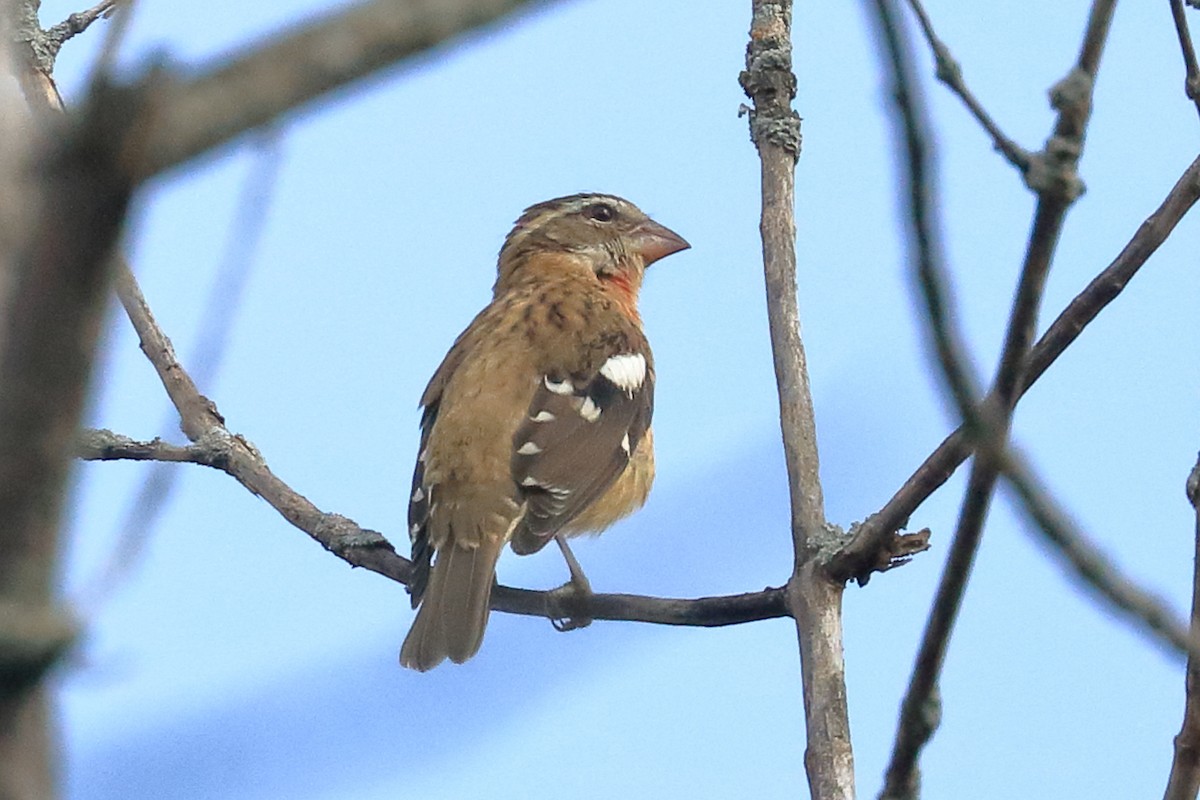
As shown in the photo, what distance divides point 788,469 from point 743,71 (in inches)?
66.5

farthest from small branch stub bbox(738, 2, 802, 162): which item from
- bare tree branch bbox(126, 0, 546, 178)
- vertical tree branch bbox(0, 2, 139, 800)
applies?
vertical tree branch bbox(0, 2, 139, 800)

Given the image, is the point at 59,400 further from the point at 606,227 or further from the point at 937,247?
the point at 606,227

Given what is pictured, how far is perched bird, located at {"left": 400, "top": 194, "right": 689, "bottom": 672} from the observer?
5.62 meters

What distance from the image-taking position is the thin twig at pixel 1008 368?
1.90 meters

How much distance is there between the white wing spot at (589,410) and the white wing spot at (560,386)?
0.25 ft

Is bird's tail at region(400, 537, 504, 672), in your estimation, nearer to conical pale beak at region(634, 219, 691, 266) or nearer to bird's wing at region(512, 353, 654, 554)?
bird's wing at region(512, 353, 654, 554)

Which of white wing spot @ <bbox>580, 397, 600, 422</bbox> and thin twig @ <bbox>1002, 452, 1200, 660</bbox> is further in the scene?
white wing spot @ <bbox>580, 397, 600, 422</bbox>

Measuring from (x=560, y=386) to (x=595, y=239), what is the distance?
1816 mm

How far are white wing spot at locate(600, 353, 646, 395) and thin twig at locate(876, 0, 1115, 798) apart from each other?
449 centimetres

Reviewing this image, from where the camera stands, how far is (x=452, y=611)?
18.0 ft

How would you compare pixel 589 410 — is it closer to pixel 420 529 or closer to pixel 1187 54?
pixel 420 529

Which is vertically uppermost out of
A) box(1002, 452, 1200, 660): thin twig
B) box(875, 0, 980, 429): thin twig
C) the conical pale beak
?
the conical pale beak

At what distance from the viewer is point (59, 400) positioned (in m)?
1.08

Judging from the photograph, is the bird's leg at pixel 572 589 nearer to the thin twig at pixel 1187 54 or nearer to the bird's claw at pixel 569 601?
the bird's claw at pixel 569 601
